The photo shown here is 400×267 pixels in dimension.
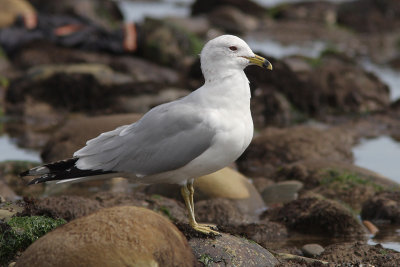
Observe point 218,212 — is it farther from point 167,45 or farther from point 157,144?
point 167,45

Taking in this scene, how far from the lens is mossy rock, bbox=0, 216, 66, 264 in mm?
6172

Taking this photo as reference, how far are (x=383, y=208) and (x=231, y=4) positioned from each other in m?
21.9

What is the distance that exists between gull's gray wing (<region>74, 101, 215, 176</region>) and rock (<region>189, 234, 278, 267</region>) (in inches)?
26.8

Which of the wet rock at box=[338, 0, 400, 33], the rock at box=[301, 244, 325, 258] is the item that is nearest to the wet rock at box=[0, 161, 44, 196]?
the rock at box=[301, 244, 325, 258]

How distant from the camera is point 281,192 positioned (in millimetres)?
9828

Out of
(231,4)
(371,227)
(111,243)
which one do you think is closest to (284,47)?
(231,4)

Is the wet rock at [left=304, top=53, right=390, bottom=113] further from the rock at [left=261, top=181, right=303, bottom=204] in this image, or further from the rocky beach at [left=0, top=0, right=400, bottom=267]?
the rock at [left=261, top=181, right=303, bottom=204]

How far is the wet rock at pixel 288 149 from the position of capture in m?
11.9

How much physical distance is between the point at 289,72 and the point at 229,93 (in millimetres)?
11104

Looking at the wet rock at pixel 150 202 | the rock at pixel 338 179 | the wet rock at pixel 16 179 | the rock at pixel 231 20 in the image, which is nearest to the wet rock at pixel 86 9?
the rock at pixel 231 20

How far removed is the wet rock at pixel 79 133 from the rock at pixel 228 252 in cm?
479

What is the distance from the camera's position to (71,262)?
17.0ft

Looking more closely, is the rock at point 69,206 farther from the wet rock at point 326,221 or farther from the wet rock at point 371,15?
the wet rock at point 371,15

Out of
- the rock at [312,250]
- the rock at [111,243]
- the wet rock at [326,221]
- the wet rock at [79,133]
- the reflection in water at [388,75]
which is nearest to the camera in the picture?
the rock at [111,243]
